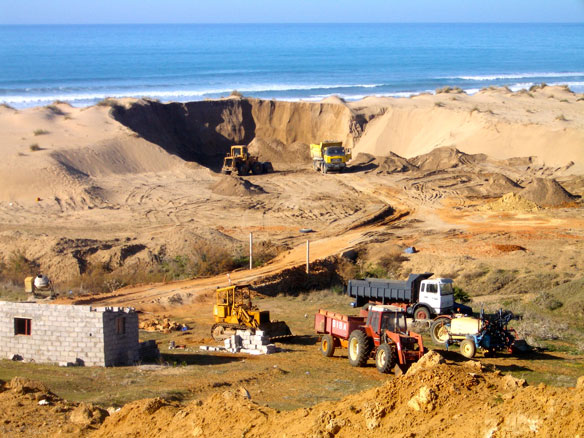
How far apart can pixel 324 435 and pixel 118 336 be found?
8212 mm

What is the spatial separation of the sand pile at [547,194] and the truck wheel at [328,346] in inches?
876

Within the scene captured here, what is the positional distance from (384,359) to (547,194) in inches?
964

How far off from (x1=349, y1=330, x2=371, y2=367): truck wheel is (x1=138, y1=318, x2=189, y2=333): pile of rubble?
612cm

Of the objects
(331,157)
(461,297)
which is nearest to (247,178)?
(331,157)

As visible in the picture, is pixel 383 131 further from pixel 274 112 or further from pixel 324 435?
pixel 324 435

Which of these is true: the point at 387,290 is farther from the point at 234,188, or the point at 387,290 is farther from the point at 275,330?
the point at 234,188

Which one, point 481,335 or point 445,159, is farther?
point 445,159

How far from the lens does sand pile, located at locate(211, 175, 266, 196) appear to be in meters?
39.6

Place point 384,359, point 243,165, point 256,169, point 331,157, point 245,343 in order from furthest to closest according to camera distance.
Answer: point 256,169 < point 243,165 < point 331,157 < point 245,343 < point 384,359

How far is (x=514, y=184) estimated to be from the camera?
40875 mm

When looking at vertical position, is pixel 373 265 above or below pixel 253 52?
below

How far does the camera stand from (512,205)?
3625 centimetres

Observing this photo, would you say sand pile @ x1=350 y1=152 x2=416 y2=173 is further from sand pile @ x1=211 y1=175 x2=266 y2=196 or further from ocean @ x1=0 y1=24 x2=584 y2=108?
ocean @ x1=0 y1=24 x2=584 y2=108

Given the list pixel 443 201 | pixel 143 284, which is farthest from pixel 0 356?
pixel 443 201
